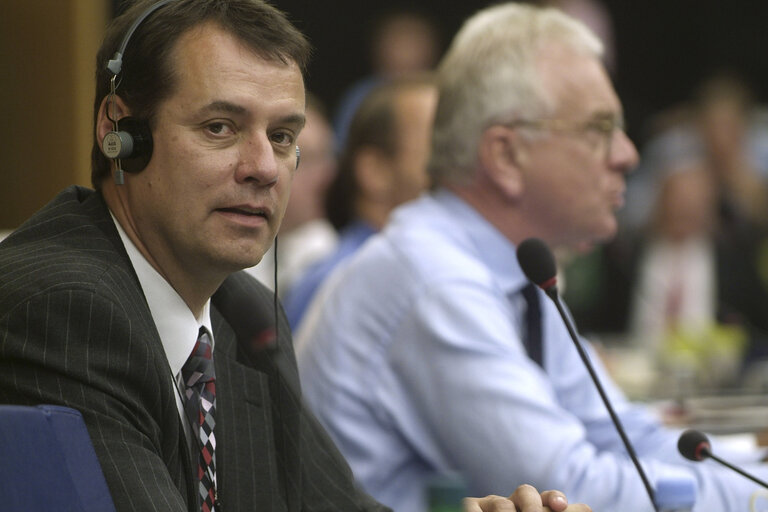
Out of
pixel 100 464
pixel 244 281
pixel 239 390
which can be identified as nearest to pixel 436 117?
pixel 244 281

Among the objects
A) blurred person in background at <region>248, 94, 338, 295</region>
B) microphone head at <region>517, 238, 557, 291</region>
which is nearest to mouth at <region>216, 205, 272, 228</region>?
microphone head at <region>517, 238, 557, 291</region>

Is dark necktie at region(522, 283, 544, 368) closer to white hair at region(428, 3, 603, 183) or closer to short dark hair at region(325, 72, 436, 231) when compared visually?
white hair at region(428, 3, 603, 183)

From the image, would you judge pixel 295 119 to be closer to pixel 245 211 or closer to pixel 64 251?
pixel 245 211

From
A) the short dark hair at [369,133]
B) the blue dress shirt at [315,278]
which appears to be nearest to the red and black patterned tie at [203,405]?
the blue dress shirt at [315,278]

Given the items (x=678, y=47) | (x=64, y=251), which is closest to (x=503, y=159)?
(x=64, y=251)

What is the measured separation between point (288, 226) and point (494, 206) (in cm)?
328

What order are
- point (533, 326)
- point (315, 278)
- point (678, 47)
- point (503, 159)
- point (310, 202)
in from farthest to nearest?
point (678, 47) < point (310, 202) < point (315, 278) < point (503, 159) < point (533, 326)

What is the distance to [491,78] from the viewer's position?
2.29 meters

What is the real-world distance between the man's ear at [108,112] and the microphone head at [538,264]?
64 cm

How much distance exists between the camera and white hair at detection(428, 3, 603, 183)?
2283mm

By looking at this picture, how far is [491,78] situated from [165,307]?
1092 mm

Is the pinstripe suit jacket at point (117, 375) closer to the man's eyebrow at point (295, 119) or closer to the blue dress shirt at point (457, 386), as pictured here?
the man's eyebrow at point (295, 119)

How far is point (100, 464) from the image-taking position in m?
1.16

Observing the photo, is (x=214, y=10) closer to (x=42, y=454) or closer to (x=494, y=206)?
(x=42, y=454)
